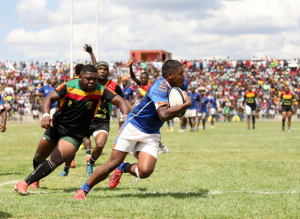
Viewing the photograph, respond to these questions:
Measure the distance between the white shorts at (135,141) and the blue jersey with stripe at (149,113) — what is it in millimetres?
67


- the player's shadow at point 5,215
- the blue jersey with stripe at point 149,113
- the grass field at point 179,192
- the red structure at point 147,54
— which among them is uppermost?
the red structure at point 147,54

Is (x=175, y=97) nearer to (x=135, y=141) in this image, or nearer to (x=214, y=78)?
(x=135, y=141)

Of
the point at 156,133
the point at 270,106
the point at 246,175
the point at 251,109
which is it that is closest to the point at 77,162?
the point at 246,175

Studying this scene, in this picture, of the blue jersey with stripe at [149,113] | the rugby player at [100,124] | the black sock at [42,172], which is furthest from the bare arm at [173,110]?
the rugby player at [100,124]

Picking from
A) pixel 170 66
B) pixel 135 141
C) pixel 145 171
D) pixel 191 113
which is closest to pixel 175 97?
pixel 170 66

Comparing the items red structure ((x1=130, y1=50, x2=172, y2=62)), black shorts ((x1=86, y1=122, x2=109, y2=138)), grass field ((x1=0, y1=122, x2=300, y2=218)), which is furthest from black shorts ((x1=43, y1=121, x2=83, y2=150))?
red structure ((x1=130, y1=50, x2=172, y2=62))

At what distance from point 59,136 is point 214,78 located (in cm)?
4260

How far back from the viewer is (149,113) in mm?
5422

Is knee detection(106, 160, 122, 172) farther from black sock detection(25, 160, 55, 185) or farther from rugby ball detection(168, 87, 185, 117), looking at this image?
rugby ball detection(168, 87, 185, 117)

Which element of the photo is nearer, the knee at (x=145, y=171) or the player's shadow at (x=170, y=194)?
the knee at (x=145, y=171)

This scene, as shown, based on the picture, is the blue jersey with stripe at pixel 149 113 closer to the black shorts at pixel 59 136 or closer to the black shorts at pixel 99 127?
the black shorts at pixel 59 136

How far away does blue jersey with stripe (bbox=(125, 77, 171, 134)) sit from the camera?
17.0 ft

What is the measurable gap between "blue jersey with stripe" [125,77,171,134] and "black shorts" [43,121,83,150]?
31.8 inches

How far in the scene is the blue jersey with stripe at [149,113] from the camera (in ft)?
17.0
